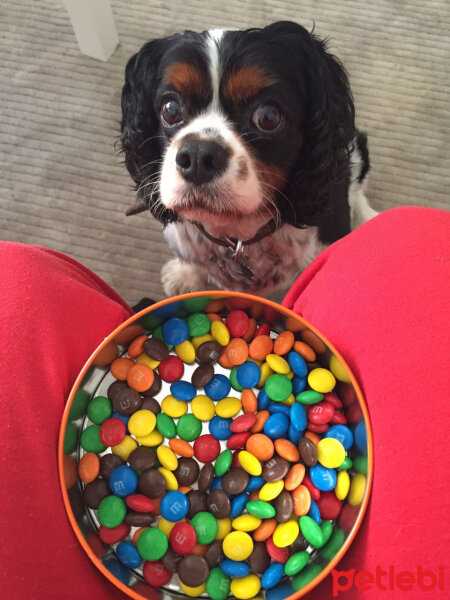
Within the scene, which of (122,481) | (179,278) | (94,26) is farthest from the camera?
(94,26)

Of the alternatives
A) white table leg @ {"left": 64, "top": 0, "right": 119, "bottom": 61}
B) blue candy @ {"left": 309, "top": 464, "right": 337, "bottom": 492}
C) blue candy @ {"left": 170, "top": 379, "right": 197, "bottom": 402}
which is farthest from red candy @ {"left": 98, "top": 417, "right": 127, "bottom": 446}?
white table leg @ {"left": 64, "top": 0, "right": 119, "bottom": 61}

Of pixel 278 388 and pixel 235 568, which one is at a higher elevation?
pixel 278 388

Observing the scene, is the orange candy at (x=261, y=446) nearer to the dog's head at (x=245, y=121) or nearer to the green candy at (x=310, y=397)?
the green candy at (x=310, y=397)

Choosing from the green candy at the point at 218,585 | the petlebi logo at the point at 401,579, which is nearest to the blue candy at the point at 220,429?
the green candy at the point at 218,585

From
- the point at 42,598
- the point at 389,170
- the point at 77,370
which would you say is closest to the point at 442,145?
the point at 389,170

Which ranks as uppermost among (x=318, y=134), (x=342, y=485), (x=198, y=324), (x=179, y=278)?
(x=318, y=134)

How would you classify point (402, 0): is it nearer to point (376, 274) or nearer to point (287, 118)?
point (287, 118)

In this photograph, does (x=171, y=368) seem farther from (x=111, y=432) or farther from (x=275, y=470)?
(x=275, y=470)

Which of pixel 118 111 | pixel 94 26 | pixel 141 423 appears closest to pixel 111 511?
pixel 141 423
